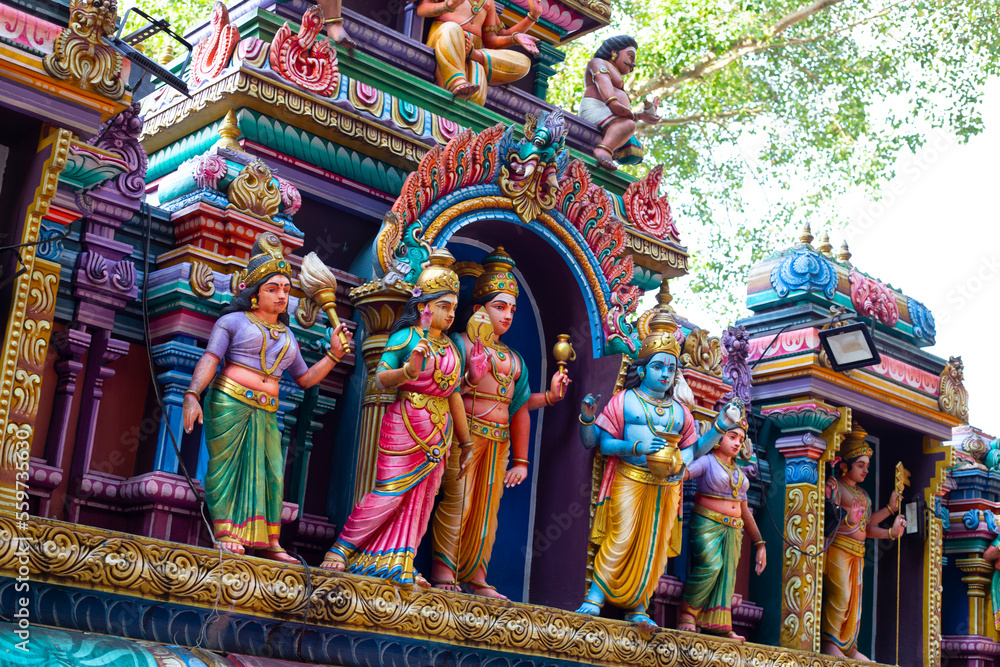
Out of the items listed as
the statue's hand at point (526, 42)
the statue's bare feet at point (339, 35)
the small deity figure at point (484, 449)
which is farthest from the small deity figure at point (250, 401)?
the statue's hand at point (526, 42)

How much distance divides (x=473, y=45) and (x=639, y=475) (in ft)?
10.4

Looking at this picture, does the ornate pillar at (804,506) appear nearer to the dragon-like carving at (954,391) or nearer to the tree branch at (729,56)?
the dragon-like carving at (954,391)

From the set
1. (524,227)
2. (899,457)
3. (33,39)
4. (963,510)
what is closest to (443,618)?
(524,227)

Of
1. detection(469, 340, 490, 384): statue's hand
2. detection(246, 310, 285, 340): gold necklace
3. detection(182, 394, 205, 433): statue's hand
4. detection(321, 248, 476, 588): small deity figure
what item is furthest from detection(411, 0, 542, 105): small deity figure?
detection(182, 394, 205, 433): statue's hand

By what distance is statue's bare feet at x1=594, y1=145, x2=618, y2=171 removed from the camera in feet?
30.0

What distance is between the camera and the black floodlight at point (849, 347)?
952 cm

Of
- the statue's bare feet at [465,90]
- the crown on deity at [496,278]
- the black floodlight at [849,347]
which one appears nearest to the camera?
the crown on deity at [496,278]

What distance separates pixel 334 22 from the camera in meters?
7.66

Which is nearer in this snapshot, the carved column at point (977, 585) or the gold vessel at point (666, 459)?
the gold vessel at point (666, 459)

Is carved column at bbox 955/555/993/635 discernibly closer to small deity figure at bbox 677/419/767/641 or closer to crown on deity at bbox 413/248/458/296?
small deity figure at bbox 677/419/767/641

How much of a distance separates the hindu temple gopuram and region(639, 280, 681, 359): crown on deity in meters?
0.03

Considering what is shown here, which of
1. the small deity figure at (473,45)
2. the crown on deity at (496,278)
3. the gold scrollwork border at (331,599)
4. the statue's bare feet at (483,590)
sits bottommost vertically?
the gold scrollwork border at (331,599)

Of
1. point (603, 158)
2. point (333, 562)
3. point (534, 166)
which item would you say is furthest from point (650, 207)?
point (333, 562)

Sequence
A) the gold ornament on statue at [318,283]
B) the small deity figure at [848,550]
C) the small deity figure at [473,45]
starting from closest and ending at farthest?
the gold ornament on statue at [318,283] < the small deity figure at [473,45] < the small deity figure at [848,550]
